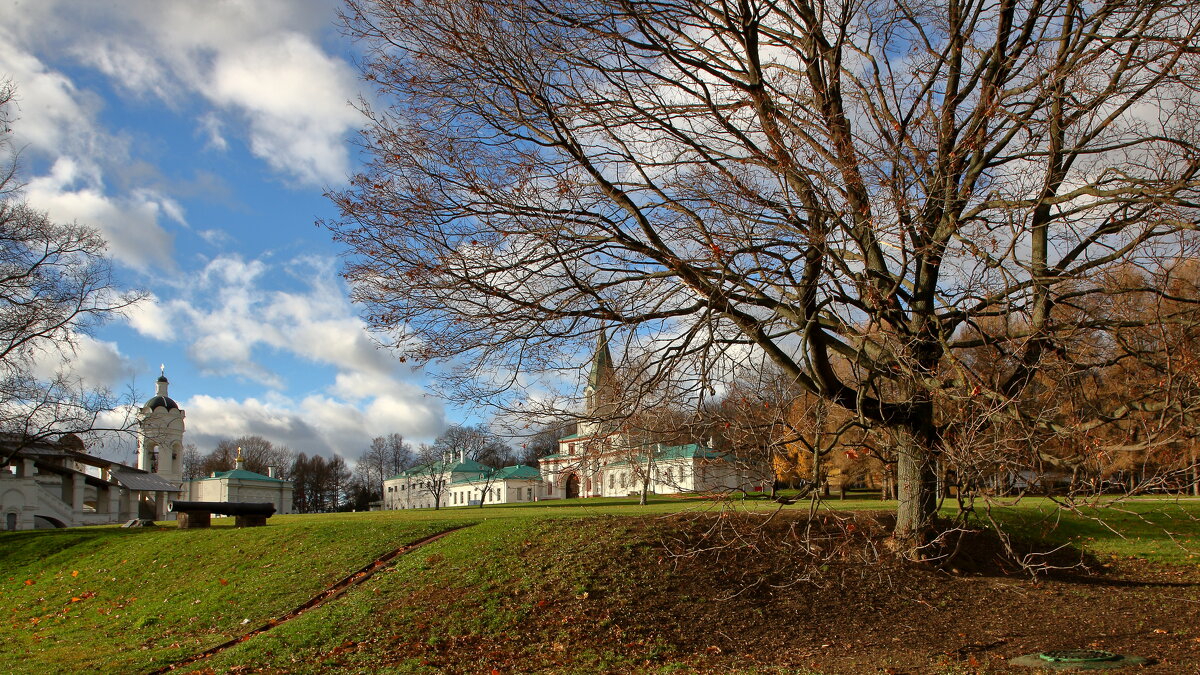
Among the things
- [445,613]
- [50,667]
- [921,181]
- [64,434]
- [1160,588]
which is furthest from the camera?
[64,434]

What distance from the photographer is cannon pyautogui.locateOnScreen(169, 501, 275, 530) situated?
19.2 metres

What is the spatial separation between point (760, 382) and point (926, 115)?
123 inches

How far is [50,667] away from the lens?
930cm

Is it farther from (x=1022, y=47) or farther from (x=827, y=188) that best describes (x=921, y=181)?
(x=1022, y=47)

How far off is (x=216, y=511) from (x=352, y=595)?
33.3 ft

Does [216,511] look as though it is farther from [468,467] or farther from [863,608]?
[468,467]

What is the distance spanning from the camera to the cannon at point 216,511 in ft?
63.0

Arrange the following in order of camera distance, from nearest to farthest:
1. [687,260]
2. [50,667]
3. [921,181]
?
1. [921,181]
2. [687,260]
3. [50,667]

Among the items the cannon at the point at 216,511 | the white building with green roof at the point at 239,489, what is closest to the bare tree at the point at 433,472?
the white building with green roof at the point at 239,489

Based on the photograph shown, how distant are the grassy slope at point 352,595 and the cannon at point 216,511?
167 cm

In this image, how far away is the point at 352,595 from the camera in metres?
11.3

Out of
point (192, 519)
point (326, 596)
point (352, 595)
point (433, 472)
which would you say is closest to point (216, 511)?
point (192, 519)

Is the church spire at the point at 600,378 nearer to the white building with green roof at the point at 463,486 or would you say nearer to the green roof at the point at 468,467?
the white building with green roof at the point at 463,486

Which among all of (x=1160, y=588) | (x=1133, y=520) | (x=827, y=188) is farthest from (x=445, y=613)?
(x=1133, y=520)
